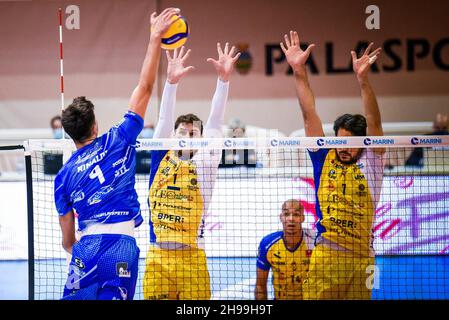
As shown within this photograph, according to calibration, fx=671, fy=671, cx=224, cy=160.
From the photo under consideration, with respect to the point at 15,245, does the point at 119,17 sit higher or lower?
higher

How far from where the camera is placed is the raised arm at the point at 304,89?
21.2 ft

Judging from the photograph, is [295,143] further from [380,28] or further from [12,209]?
[380,28]

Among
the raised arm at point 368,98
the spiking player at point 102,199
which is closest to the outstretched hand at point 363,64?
the raised arm at point 368,98

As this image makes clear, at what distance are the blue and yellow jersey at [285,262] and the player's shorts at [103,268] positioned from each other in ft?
6.68

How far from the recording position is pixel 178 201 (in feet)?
21.3

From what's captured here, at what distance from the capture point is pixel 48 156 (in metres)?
10.4

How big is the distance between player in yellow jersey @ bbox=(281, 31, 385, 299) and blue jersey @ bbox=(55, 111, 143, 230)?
194 centimetres

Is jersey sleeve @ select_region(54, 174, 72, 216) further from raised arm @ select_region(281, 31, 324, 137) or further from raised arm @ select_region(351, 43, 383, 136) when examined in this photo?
raised arm @ select_region(351, 43, 383, 136)

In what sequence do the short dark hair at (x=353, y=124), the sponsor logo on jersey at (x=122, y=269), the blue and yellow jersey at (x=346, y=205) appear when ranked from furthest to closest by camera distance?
the short dark hair at (x=353, y=124), the blue and yellow jersey at (x=346, y=205), the sponsor logo on jersey at (x=122, y=269)

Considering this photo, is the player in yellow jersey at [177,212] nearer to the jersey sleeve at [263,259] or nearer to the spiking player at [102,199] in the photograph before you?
the jersey sleeve at [263,259]

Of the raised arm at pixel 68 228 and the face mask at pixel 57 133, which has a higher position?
the face mask at pixel 57 133

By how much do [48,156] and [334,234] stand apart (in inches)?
216
